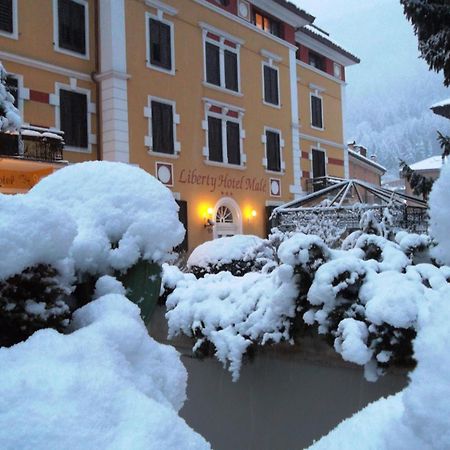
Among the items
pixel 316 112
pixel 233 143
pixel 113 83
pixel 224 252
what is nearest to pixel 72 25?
pixel 113 83

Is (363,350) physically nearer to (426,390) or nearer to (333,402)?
(333,402)

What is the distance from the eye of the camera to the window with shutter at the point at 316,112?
70.8ft

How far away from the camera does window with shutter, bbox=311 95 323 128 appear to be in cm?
2159

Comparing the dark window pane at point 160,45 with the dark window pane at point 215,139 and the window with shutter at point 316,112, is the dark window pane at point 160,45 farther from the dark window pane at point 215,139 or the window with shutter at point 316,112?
the window with shutter at point 316,112

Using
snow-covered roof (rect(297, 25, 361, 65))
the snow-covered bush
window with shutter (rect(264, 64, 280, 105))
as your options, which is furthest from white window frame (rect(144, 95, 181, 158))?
snow-covered roof (rect(297, 25, 361, 65))

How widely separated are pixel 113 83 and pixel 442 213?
1326 cm

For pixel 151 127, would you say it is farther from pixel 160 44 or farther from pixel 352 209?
pixel 352 209

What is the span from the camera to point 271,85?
62.5 ft

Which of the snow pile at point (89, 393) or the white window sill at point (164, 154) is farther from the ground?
the white window sill at point (164, 154)

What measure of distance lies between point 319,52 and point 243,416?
68.5ft

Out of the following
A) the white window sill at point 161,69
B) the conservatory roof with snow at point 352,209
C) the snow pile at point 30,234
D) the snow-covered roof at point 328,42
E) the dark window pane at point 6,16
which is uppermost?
the snow-covered roof at point 328,42

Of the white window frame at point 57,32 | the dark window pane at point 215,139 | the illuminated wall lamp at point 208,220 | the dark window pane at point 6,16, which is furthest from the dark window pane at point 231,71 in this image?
the dark window pane at point 6,16

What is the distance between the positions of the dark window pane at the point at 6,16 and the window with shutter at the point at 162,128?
4125 mm

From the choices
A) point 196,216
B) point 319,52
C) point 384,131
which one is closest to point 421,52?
point 196,216
